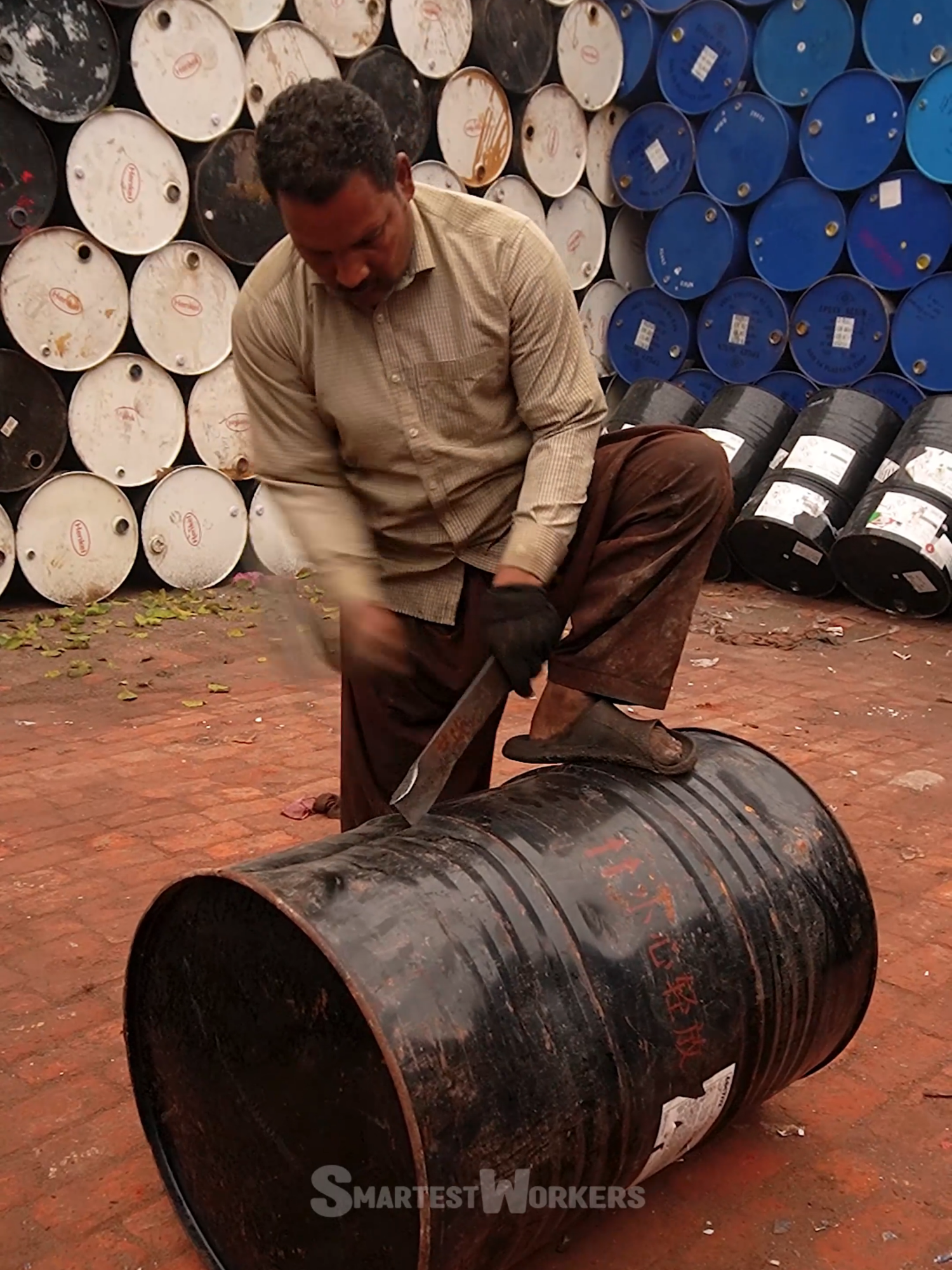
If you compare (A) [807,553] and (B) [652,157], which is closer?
(A) [807,553]

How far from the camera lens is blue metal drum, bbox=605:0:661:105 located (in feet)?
29.1

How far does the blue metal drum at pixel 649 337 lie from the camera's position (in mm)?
8961

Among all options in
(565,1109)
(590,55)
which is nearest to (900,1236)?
(565,1109)

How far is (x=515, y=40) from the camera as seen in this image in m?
8.21

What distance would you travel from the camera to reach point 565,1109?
1.88 m

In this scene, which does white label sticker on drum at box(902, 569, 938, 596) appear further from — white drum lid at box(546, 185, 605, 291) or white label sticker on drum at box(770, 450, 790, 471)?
white drum lid at box(546, 185, 605, 291)

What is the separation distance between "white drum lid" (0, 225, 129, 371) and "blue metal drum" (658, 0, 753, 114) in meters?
4.41

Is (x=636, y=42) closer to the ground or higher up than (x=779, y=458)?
higher up

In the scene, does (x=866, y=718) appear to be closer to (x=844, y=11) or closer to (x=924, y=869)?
(x=924, y=869)

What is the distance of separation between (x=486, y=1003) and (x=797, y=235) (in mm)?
7446

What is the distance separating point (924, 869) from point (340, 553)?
2226mm

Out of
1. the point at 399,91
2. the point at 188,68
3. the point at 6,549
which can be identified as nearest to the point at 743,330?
the point at 399,91

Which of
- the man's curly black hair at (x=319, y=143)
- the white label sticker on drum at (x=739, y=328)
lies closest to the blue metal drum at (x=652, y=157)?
the white label sticker on drum at (x=739, y=328)

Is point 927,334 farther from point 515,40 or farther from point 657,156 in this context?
point 515,40
